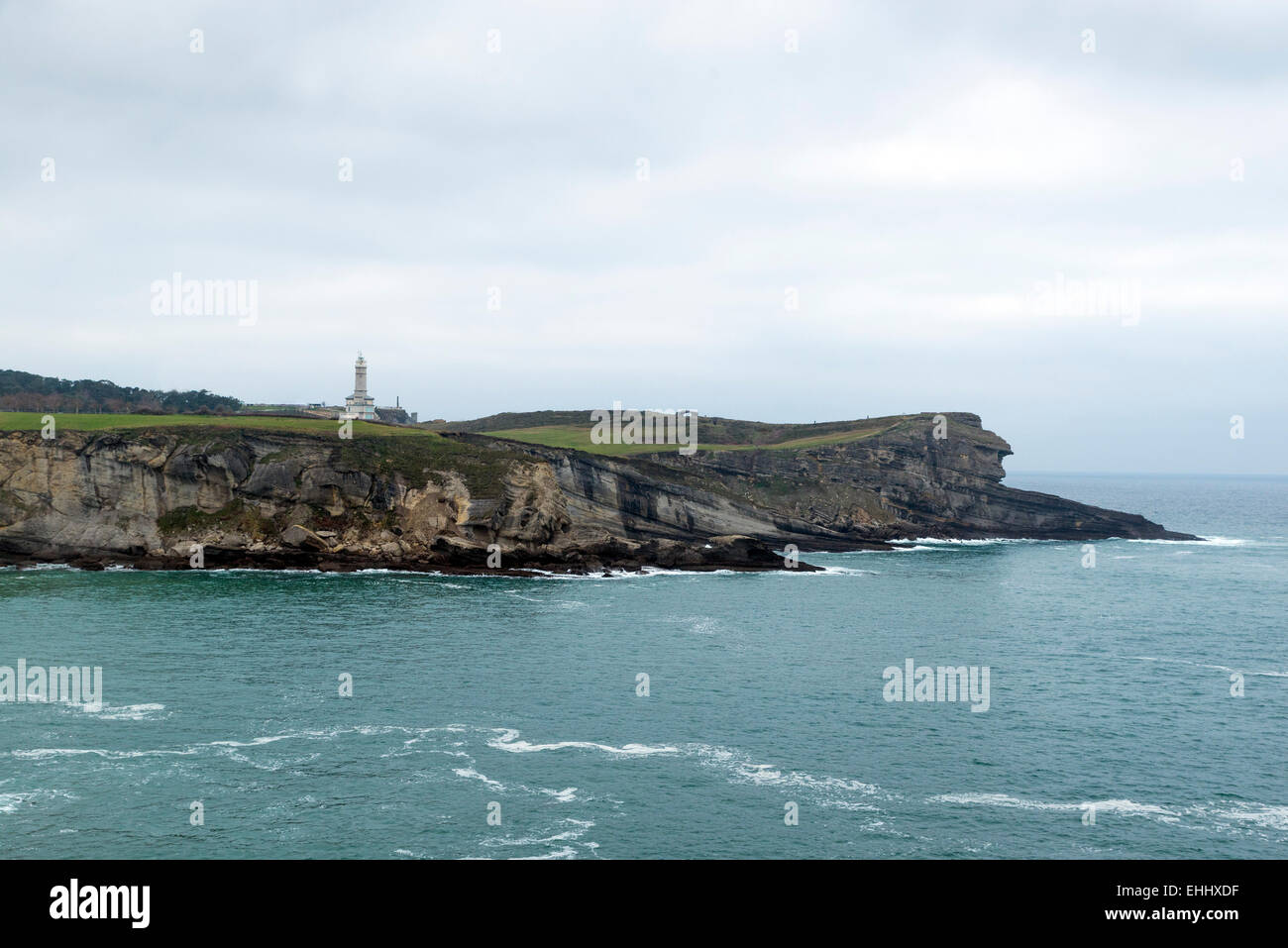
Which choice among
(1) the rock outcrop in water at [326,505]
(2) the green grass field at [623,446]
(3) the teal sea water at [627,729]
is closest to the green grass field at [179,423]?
(1) the rock outcrop in water at [326,505]

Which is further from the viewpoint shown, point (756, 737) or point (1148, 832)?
point (756, 737)

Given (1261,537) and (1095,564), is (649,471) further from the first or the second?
(1261,537)

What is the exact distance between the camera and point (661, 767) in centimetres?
4347

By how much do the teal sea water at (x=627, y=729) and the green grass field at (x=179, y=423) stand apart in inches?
1252

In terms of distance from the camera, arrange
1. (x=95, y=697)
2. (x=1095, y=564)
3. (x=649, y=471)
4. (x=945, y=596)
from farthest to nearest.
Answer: (x=649, y=471) < (x=1095, y=564) < (x=945, y=596) < (x=95, y=697)

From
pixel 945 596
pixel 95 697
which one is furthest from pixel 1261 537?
pixel 95 697

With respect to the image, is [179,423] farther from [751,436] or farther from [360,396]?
[751,436]

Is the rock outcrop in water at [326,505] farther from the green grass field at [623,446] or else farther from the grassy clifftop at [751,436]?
the grassy clifftop at [751,436]

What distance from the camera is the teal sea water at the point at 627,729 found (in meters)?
36.6

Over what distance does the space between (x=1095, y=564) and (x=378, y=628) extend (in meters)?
93.7

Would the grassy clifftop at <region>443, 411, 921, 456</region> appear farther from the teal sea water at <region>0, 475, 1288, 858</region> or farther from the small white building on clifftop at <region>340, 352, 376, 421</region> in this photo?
the teal sea water at <region>0, 475, 1288, 858</region>

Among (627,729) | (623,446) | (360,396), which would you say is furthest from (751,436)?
(627,729)

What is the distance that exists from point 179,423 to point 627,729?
94.4 meters
